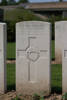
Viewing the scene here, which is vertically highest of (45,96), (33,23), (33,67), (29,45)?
(33,23)

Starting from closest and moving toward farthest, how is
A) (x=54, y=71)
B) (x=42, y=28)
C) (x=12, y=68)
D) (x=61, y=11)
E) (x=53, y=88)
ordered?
(x=42, y=28)
(x=53, y=88)
(x=54, y=71)
(x=12, y=68)
(x=61, y=11)

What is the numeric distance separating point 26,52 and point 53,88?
1244 mm

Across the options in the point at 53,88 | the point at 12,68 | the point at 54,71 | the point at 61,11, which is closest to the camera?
the point at 53,88

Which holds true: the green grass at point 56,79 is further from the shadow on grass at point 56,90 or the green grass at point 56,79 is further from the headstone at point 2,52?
the headstone at point 2,52

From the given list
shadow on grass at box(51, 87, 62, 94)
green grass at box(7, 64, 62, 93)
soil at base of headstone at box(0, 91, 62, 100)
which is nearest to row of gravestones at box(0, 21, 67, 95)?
soil at base of headstone at box(0, 91, 62, 100)

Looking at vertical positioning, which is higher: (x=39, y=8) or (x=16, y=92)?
(x=39, y=8)

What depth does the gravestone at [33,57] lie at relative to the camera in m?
6.32

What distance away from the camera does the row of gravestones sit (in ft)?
→ 20.8

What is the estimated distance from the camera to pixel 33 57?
6.42 meters

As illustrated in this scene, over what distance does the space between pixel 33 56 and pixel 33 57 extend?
0.08 ft

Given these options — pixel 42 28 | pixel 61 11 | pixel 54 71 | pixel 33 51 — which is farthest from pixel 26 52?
pixel 61 11

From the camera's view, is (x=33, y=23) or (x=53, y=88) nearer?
(x=33, y=23)

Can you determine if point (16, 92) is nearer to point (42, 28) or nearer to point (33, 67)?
point (33, 67)

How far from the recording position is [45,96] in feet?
21.0
